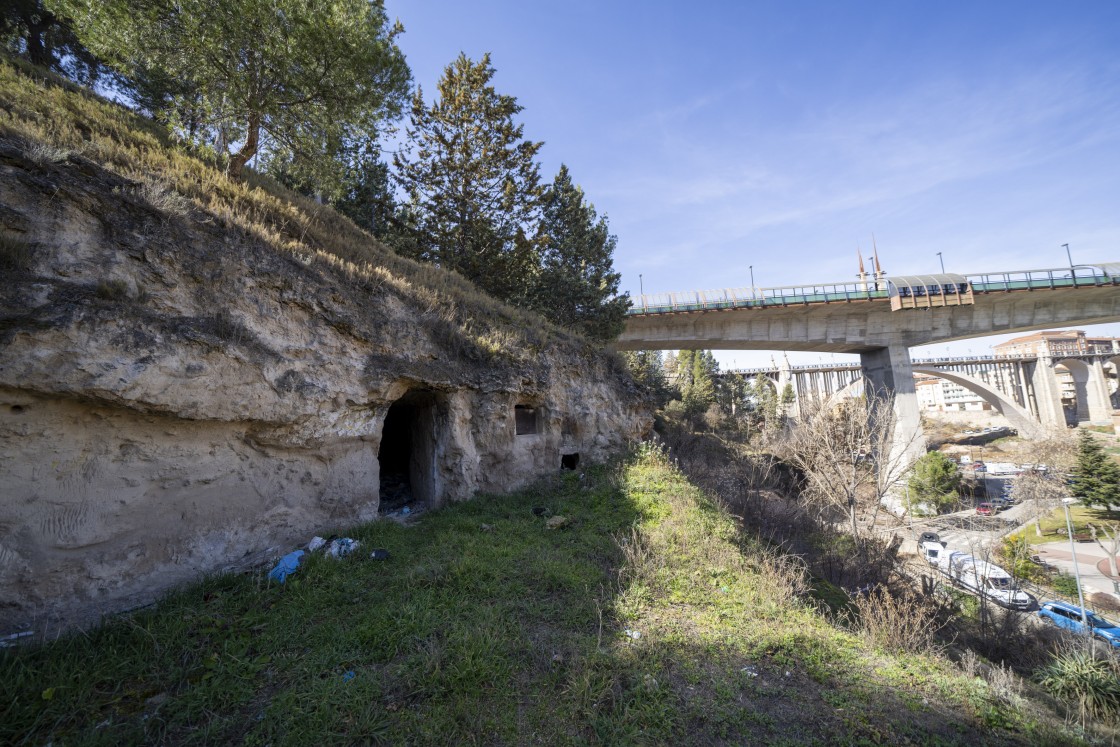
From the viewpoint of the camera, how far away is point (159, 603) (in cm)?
452

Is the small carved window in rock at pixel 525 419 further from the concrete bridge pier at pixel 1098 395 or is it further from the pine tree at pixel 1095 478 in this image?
the concrete bridge pier at pixel 1098 395

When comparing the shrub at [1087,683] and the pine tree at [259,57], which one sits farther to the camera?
the pine tree at [259,57]

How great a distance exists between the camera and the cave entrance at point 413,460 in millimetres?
8812

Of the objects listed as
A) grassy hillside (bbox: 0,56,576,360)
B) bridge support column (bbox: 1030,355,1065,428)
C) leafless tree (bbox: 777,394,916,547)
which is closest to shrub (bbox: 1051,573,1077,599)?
leafless tree (bbox: 777,394,916,547)

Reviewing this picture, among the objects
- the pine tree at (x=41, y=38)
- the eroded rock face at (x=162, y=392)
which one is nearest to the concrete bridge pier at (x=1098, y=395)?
the eroded rock face at (x=162, y=392)

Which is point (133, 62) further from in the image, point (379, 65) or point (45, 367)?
point (45, 367)

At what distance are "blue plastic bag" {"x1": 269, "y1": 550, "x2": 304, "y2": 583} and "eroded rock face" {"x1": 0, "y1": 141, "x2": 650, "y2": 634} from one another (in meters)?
0.50

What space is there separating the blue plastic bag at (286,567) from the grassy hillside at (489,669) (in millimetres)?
137

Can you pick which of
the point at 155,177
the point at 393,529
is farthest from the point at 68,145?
the point at 393,529

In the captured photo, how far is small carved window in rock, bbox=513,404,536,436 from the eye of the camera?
10.6 meters

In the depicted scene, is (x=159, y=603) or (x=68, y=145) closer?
(x=159, y=603)

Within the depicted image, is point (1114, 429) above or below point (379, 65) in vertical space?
below

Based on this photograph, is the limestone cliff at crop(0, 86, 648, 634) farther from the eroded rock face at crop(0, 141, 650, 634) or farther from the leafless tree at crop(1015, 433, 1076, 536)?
the leafless tree at crop(1015, 433, 1076, 536)

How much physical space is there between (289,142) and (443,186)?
6.37 meters
